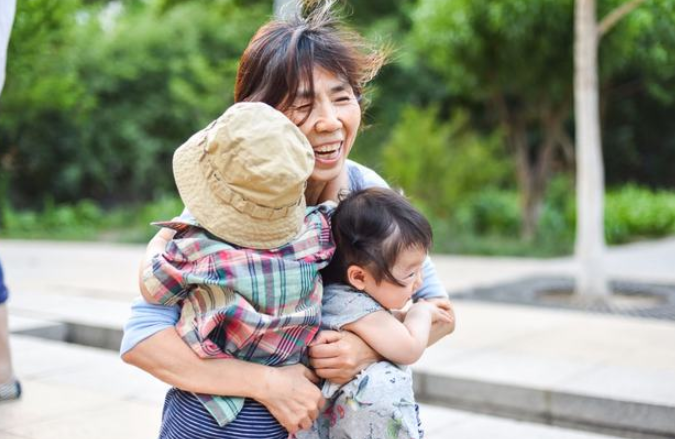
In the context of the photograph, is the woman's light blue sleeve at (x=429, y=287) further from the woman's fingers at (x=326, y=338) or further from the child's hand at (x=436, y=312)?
the woman's fingers at (x=326, y=338)

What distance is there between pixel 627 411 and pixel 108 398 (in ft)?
8.27

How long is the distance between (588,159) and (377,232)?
226 inches

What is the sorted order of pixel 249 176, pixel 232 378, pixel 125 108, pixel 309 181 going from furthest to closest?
pixel 125 108
pixel 309 181
pixel 232 378
pixel 249 176

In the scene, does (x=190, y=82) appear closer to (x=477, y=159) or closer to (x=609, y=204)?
(x=477, y=159)

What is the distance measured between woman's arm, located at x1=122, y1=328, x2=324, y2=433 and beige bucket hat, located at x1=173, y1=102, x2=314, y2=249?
29 centimetres

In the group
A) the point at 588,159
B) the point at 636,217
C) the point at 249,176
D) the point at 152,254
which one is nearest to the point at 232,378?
the point at 152,254

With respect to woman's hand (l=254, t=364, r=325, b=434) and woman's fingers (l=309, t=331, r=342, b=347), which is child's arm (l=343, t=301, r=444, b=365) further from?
woman's hand (l=254, t=364, r=325, b=434)

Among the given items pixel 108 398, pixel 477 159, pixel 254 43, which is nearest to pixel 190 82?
pixel 477 159

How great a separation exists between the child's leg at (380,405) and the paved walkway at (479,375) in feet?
5.53

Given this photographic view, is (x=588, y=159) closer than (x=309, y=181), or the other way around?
(x=309, y=181)

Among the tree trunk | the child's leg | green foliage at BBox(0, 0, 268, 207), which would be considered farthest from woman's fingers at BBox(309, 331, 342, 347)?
green foliage at BBox(0, 0, 268, 207)

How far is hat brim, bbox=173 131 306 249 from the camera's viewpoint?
193cm

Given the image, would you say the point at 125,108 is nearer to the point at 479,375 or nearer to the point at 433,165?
the point at 433,165

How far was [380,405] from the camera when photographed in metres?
2.06
